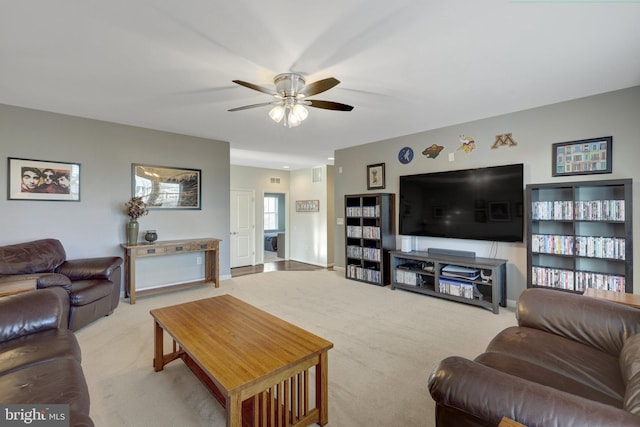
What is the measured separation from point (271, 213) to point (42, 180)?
6.53m

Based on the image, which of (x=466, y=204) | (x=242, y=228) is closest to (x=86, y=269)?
(x=242, y=228)

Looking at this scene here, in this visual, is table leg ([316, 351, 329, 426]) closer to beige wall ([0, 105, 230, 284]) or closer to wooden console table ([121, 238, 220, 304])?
wooden console table ([121, 238, 220, 304])

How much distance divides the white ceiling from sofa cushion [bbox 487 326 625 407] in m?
2.04

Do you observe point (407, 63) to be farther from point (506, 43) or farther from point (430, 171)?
point (430, 171)

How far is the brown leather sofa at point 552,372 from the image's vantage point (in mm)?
948

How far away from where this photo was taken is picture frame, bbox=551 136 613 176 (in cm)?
306

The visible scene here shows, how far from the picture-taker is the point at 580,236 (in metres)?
3.12

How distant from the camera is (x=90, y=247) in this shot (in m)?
3.90

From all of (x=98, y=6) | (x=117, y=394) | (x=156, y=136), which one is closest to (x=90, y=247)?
(x=156, y=136)

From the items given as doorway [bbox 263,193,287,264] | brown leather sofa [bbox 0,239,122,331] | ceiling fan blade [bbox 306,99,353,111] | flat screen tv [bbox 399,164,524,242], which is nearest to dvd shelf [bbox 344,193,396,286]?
flat screen tv [bbox 399,164,524,242]

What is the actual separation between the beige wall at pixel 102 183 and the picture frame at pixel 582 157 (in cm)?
485

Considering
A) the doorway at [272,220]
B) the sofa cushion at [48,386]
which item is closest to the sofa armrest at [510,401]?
the sofa cushion at [48,386]

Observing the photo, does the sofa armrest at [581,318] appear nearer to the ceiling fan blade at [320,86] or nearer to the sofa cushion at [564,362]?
the sofa cushion at [564,362]

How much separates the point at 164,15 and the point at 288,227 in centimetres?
643
